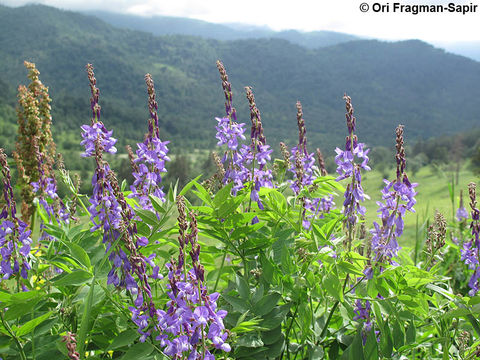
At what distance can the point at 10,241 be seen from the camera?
106 inches

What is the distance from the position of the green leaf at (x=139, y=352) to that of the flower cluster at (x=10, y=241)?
1187 mm

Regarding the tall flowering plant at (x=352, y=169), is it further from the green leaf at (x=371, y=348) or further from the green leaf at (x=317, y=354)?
the green leaf at (x=317, y=354)

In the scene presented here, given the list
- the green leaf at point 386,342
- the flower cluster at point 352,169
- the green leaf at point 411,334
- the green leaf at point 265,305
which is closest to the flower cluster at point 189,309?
the green leaf at point 265,305

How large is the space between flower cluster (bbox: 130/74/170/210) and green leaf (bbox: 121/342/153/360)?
122cm

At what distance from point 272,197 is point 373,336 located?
0.98 metres

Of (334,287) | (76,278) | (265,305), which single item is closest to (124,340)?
(76,278)

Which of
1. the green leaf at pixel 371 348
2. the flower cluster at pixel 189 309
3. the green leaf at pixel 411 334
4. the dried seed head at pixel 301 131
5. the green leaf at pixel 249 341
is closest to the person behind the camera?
the flower cluster at pixel 189 309

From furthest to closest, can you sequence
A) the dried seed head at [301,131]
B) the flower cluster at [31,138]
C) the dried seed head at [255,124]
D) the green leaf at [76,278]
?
the flower cluster at [31,138]
the dried seed head at [301,131]
the dried seed head at [255,124]
the green leaf at [76,278]

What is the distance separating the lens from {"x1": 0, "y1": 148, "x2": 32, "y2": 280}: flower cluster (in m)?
2.59

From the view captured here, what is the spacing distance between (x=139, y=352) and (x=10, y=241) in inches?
56.3

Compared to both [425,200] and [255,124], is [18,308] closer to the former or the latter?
[255,124]

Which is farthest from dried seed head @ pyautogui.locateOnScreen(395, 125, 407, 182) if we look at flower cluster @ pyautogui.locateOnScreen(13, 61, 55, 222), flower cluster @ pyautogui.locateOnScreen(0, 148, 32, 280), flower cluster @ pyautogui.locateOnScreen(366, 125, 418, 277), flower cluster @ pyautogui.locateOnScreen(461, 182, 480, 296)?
flower cluster @ pyautogui.locateOnScreen(13, 61, 55, 222)

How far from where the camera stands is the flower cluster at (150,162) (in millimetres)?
2936

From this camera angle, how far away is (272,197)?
2.49 meters
